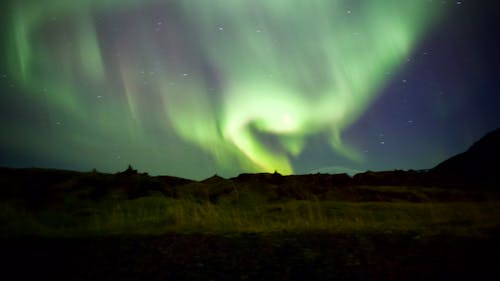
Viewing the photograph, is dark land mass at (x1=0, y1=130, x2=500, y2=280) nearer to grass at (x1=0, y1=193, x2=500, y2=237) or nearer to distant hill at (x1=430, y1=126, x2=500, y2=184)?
grass at (x1=0, y1=193, x2=500, y2=237)

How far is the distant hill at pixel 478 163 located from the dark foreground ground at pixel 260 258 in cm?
2378

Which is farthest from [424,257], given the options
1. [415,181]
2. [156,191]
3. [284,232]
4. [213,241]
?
[415,181]

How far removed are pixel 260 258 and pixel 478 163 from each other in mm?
37508

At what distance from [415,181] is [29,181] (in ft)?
68.6

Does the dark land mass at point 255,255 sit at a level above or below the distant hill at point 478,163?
below

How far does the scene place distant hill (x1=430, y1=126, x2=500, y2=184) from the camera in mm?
30423

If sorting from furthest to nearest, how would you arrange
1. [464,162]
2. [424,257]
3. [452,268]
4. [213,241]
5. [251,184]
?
[464,162], [251,184], [213,241], [424,257], [452,268]

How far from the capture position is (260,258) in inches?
212

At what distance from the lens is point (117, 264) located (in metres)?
5.31

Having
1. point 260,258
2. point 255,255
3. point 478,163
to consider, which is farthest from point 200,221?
point 478,163

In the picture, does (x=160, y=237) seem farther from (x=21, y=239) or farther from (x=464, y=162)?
(x=464, y=162)

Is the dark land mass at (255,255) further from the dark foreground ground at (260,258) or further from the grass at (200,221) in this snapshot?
the grass at (200,221)

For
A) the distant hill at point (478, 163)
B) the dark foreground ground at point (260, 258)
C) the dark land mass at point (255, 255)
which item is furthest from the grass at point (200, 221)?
the distant hill at point (478, 163)

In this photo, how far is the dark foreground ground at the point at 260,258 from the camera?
4.81 metres
